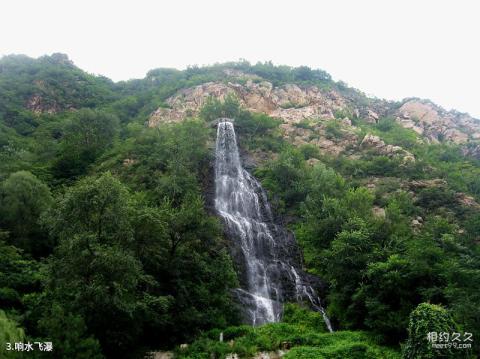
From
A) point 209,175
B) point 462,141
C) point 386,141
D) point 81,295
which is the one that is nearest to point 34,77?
point 209,175

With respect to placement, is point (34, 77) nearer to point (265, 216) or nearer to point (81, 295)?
point (265, 216)

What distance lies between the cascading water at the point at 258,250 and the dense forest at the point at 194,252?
1.00 metres

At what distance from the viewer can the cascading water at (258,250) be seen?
2502cm

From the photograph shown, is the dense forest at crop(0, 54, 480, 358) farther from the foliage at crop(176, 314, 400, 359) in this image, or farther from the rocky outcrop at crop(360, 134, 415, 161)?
the rocky outcrop at crop(360, 134, 415, 161)

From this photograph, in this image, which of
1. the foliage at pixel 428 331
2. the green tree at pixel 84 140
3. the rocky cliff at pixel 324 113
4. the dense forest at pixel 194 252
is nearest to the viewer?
the foliage at pixel 428 331

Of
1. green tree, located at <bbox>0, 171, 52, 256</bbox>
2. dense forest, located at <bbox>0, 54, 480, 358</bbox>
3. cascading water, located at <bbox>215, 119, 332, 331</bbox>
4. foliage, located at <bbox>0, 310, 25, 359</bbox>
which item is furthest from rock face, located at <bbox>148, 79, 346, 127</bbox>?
foliage, located at <bbox>0, 310, 25, 359</bbox>

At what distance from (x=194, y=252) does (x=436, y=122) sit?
6145cm

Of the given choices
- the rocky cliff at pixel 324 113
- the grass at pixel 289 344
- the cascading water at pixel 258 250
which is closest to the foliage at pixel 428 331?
the grass at pixel 289 344

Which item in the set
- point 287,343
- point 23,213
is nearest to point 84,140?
point 23,213

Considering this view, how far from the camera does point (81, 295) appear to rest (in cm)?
1533

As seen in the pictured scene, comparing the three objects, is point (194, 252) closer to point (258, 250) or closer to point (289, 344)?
point (289, 344)

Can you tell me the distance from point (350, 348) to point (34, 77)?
66.4 metres

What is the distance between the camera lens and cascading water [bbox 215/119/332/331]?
25016 mm

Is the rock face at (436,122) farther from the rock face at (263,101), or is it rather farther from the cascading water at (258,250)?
the cascading water at (258,250)
